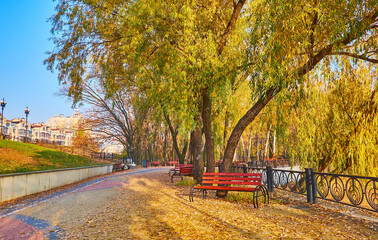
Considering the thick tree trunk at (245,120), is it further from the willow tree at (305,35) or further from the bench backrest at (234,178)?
the bench backrest at (234,178)

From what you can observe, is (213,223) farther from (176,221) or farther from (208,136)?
(208,136)

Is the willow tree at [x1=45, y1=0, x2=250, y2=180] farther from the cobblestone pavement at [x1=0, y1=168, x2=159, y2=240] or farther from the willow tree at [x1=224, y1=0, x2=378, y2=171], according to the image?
the cobblestone pavement at [x1=0, y1=168, x2=159, y2=240]

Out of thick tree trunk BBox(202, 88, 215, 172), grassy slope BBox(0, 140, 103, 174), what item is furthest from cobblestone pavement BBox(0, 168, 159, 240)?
grassy slope BBox(0, 140, 103, 174)

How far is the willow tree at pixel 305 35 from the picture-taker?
6637 mm

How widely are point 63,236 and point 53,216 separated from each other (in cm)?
203

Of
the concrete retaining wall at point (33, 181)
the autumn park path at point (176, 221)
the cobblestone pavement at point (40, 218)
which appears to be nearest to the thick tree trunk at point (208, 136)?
the autumn park path at point (176, 221)

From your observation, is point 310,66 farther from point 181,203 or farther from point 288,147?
point 181,203

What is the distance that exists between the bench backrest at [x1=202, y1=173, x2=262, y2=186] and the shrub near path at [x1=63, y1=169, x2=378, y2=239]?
715 mm

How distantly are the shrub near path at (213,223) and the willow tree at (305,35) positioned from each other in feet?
11.0

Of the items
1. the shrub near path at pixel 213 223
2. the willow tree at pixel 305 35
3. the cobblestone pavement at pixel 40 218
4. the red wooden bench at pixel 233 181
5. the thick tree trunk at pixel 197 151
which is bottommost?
the cobblestone pavement at pixel 40 218

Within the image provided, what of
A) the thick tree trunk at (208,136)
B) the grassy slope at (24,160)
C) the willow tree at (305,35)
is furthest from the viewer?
the grassy slope at (24,160)

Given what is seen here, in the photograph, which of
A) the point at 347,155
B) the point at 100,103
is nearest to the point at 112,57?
the point at 347,155

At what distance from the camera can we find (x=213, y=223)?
564cm

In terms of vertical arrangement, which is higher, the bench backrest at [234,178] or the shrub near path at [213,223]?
the bench backrest at [234,178]
